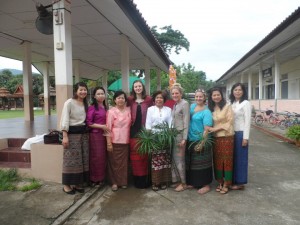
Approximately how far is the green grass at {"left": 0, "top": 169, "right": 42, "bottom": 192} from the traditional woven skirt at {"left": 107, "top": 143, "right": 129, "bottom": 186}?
116cm

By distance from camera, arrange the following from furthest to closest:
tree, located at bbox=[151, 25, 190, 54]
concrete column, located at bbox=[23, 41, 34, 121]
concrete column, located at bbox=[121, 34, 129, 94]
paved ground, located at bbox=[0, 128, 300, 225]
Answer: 1. tree, located at bbox=[151, 25, 190, 54]
2. concrete column, located at bbox=[23, 41, 34, 121]
3. concrete column, located at bbox=[121, 34, 129, 94]
4. paved ground, located at bbox=[0, 128, 300, 225]

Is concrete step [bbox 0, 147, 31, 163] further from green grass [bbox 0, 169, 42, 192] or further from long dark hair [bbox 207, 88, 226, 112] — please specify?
long dark hair [bbox 207, 88, 226, 112]

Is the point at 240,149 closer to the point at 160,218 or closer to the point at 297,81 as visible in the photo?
the point at 160,218

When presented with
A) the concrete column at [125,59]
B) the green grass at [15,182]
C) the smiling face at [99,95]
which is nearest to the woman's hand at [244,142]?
the smiling face at [99,95]

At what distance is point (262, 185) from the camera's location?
4305 mm

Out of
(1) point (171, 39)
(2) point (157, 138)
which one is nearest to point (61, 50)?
(2) point (157, 138)

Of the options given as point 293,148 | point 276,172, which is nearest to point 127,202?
point 276,172

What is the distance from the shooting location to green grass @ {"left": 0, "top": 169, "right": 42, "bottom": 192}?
3990 millimetres

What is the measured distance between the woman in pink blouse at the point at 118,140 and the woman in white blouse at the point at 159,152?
1.18ft

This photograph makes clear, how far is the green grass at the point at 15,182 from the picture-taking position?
3.99 meters

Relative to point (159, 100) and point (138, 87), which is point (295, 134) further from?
point (138, 87)

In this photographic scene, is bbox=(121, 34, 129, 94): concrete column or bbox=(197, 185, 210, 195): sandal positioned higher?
bbox=(121, 34, 129, 94): concrete column

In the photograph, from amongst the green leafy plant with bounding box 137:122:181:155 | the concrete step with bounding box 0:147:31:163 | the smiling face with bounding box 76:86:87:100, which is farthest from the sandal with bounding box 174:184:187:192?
the concrete step with bounding box 0:147:31:163

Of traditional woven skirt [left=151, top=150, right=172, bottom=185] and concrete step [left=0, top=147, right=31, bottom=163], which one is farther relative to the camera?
concrete step [left=0, top=147, right=31, bottom=163]
